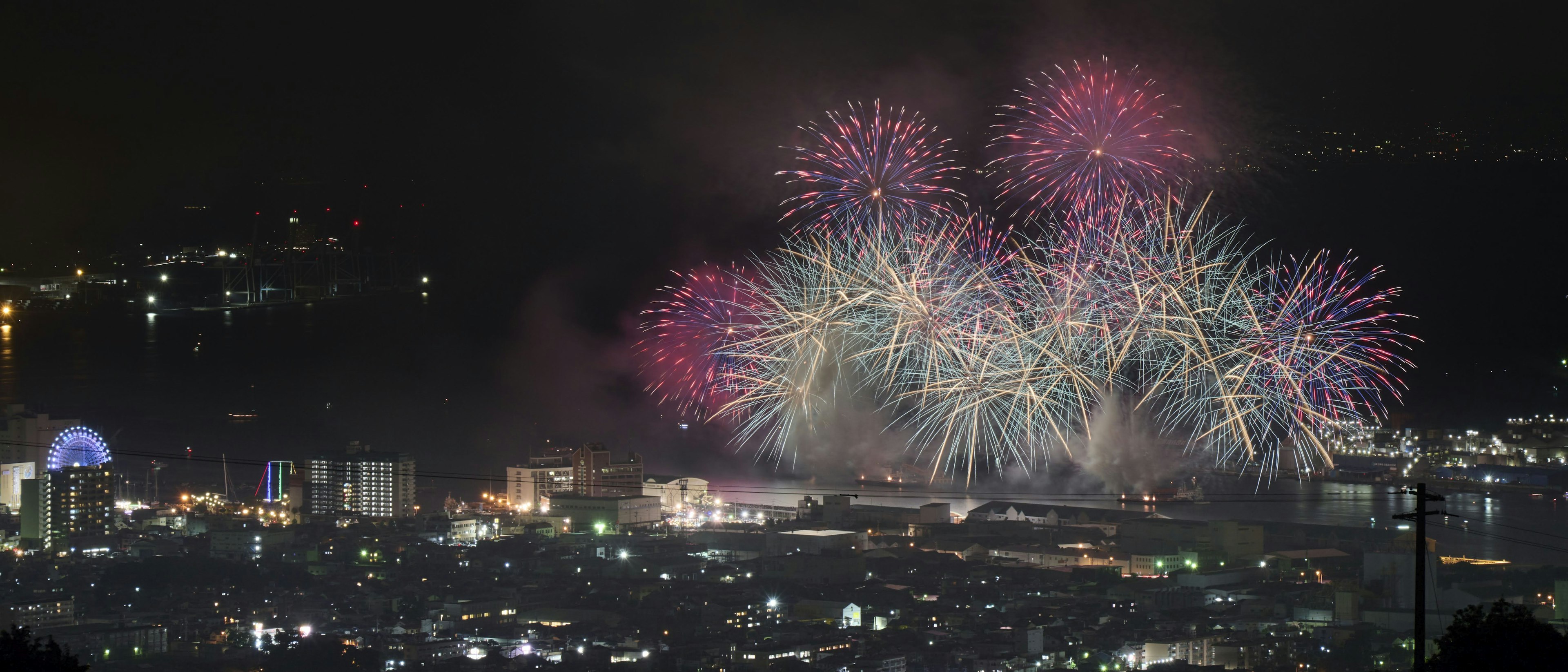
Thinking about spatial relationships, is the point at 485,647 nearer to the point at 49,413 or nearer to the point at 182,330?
the point at 182,330

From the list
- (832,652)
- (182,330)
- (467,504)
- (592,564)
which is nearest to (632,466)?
(467,504)

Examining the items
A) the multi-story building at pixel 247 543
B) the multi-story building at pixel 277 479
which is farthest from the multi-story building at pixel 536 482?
the multi-story building at pixel 247 543

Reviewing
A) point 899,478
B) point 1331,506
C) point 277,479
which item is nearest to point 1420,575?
point 1331,506

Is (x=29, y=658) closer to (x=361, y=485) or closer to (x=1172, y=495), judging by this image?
(x=361, y=485)

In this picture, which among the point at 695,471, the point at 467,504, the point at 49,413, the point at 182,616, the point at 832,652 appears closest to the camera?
the point at 832,652

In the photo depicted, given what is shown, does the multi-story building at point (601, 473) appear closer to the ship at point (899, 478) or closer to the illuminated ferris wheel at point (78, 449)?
the ship at point (899, 478)
